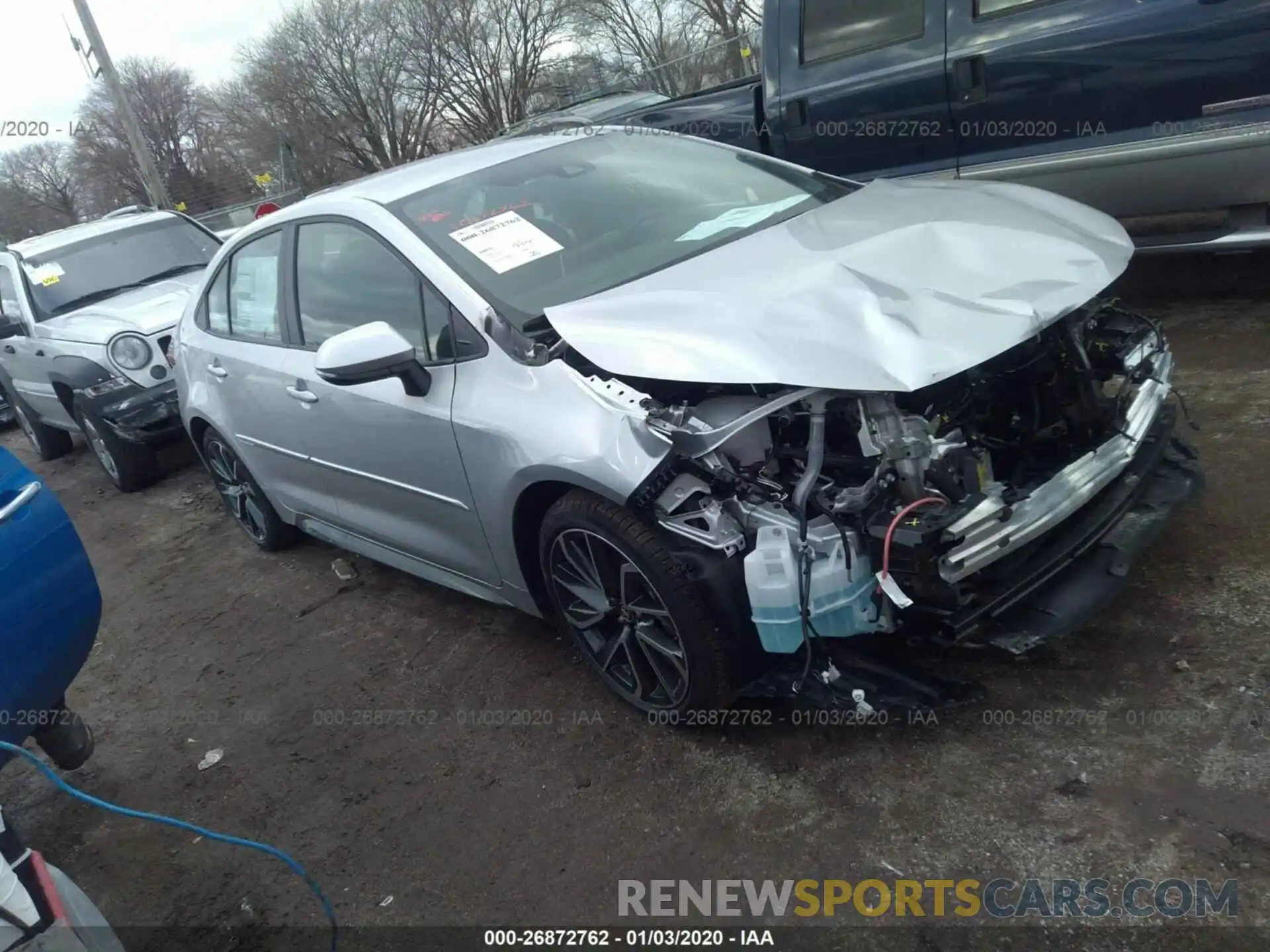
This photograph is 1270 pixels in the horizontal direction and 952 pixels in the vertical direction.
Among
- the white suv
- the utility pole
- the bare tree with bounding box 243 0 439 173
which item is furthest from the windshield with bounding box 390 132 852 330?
the bare tree with bounding box 243 0 439 173

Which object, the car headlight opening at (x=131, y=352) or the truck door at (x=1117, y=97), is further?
the car headlight opening at (x=131, y=352)

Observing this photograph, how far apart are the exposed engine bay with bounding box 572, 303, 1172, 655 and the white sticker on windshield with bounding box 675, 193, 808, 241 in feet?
2.75

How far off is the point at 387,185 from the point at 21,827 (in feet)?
8.56

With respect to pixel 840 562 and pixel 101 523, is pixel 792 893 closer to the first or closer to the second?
pixel 840 562

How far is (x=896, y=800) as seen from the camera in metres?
2.44

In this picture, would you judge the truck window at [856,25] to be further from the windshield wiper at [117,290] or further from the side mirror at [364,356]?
the windshield wiper at [117,290]

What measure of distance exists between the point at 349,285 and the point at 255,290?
2.93ft

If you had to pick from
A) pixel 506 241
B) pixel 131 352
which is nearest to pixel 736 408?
pixel 506 241

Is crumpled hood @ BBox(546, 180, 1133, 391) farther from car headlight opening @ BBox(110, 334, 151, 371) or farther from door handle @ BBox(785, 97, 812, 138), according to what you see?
car headlight opening @ BBox(110, 334, 151, 371)

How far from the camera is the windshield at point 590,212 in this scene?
3002 millimetres

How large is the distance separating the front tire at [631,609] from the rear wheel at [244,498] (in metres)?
2.29

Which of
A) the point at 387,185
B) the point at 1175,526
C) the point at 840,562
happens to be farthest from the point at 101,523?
the point at 1175,526

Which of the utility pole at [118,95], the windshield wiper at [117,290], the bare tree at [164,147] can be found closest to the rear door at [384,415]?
the windshield wiper at [117,290]

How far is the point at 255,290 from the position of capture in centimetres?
408
